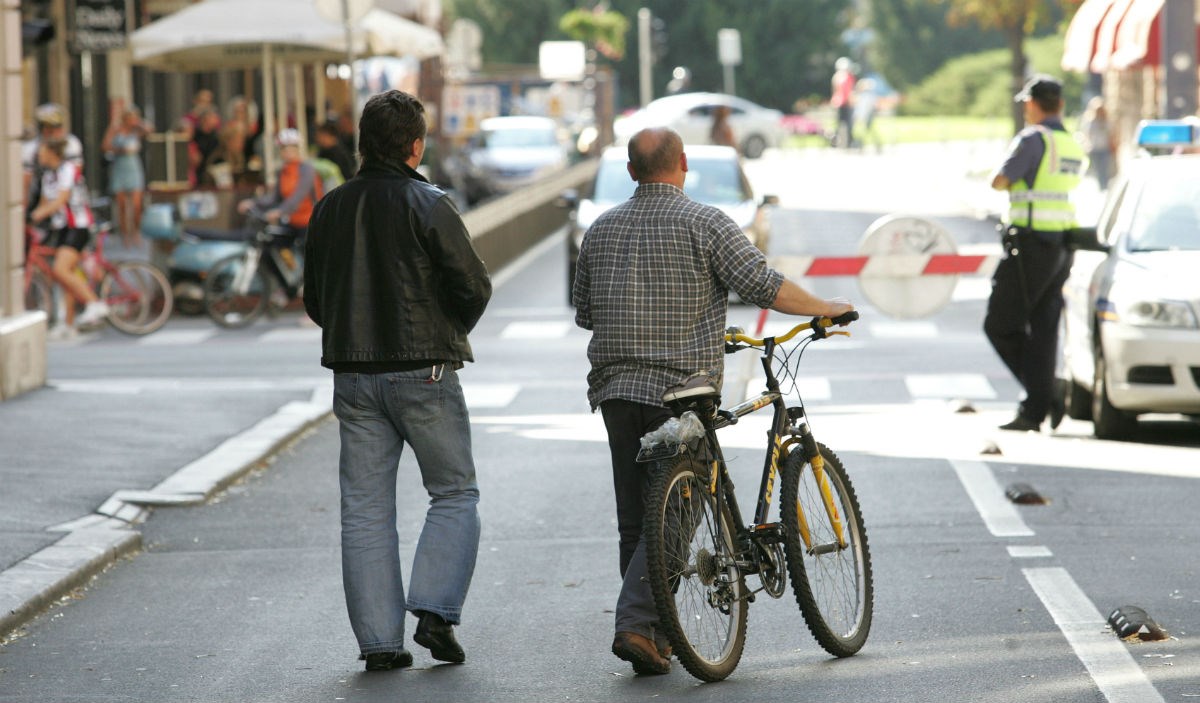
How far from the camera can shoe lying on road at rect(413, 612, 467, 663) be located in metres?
6.86

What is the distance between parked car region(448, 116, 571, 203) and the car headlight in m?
32.3

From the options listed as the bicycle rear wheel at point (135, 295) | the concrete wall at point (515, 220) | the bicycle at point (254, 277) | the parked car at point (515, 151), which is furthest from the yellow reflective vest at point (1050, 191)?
the parked car at point (515, 151)

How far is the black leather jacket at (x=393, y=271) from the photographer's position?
22.1 feet

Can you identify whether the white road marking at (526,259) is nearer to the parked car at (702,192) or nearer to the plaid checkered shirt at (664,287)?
the parked car at (702,192)

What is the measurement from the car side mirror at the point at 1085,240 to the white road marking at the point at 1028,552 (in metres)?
3.36

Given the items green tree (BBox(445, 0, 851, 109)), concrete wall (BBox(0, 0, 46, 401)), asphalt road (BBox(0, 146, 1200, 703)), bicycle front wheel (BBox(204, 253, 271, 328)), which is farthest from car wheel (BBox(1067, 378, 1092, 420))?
green tree (BBox(445, 0, 851, 109))

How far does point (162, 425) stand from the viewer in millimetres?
13117

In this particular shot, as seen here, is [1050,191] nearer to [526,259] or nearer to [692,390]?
[692,390]

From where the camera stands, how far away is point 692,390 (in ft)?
21.6

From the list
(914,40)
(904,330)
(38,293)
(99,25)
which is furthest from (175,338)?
(914,40)

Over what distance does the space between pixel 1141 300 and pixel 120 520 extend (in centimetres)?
531

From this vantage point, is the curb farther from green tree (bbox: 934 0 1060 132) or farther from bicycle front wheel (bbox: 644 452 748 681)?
green tree (bbox: 934 0 1060 132)

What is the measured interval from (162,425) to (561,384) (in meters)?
3.52

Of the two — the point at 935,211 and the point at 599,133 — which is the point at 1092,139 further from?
the point at 599,133
